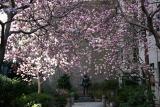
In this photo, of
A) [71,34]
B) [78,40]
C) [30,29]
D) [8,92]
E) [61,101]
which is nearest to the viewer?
[8,92]

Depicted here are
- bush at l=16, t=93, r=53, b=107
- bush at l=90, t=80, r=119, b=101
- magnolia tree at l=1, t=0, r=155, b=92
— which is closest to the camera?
magnolia tree at l=1, t=0, r=155, b=92

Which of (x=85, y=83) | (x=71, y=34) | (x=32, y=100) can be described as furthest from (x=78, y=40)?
(x=85, y=83)

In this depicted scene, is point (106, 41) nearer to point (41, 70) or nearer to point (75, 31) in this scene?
point (75, 31)

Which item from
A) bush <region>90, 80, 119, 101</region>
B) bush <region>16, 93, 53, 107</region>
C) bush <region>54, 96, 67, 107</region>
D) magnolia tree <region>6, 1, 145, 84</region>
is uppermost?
magnolia tree <region>6, 1, 145, 84</region>

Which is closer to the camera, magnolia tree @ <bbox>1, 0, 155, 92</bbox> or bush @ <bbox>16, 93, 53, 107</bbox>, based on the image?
magnolia tree @ <bbox>1, 0, 155, 92</bbox>

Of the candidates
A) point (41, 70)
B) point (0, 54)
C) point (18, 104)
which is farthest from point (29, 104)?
point (41, 70)

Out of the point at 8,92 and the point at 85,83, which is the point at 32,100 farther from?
the point at 85,83

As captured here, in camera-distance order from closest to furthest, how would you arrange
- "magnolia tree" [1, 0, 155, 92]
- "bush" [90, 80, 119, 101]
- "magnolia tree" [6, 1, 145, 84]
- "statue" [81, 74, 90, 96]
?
"magnolia tree" [1, 0, 155, 92], "magnolia tree" [6, 1, 145, 84], "bush" [90, 80, 119, 101], "statue" [81, 74, 90, 96]

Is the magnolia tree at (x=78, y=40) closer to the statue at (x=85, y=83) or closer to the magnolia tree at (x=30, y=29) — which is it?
the magnolia tree at (x=30, y=29)

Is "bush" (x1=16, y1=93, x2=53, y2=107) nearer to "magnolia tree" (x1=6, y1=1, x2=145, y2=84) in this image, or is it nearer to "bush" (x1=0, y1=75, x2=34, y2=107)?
"bush" (x1=0, y1=75, x2=34, y2=107)

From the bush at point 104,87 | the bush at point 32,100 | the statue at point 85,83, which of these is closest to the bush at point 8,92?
the bush at point 32,100

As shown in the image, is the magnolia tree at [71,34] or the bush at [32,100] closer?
the magnolia tree at [71,34]

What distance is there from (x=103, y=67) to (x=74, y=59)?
2537 millimetres

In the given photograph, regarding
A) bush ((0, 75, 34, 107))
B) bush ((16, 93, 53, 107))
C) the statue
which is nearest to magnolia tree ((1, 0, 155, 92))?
bush ((0, 75, 34, 107))
